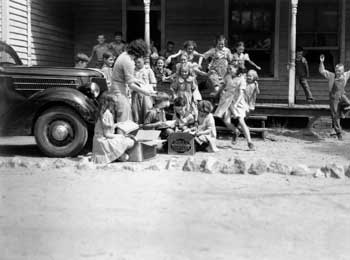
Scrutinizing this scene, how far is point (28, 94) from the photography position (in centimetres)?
964

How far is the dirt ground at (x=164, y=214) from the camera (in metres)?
4.71

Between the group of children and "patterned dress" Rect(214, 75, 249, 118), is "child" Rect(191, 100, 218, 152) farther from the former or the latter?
"patterned dress" Rect(214, 75, 249, 118)

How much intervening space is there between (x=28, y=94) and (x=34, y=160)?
133 centimetres

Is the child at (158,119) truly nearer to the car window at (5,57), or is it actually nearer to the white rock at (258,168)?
the white rock at (258,168)

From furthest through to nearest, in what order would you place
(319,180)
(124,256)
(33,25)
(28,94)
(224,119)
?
(33,25)
(224,119)
(28,94)
(319,180)
(124,256)

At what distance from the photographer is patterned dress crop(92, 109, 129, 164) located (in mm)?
8656

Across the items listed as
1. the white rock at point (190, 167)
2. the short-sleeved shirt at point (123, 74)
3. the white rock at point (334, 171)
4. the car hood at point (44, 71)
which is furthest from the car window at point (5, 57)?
the white rock at point (334, 171)

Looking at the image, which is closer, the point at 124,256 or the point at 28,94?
the point at 124,256

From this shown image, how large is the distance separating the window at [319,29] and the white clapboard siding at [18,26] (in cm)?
712

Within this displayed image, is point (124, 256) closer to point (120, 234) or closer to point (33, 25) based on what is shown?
point (120, 234)

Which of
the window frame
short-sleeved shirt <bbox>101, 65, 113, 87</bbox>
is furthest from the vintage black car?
the window frame

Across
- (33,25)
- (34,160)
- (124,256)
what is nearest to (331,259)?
(124,256)

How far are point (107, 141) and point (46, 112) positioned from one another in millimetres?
1303

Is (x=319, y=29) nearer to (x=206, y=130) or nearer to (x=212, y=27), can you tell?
(x=212, y=27)
